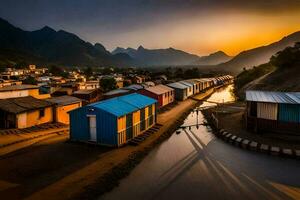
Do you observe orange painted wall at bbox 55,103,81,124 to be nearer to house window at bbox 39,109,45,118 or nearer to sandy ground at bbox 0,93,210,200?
house window at bbox 39,109,45,118

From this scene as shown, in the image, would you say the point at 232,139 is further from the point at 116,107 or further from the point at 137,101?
the point at 116,107

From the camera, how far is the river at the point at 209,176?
14242 millimetres

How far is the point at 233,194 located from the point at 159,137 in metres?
12.1

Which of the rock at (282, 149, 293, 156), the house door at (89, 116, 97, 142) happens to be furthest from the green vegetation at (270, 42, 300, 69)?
the house door at (89, 116, 97, 142)

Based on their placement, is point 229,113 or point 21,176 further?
point 229,113

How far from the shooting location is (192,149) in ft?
74.7

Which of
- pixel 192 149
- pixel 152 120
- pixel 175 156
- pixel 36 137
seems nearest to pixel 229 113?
pixel 152 120

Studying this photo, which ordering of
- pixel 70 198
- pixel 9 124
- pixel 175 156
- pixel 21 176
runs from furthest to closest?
pixel 9 124
pixel 175 156
pixel 21 176
pixel 70 198

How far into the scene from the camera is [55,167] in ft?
56.2

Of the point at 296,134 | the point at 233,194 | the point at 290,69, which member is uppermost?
the point at 290,69

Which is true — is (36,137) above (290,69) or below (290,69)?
below

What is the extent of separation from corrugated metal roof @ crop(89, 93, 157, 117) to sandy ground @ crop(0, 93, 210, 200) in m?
3.01

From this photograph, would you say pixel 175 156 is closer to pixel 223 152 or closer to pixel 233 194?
pixel 223 152

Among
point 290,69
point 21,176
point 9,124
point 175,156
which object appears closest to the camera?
point 21,176
